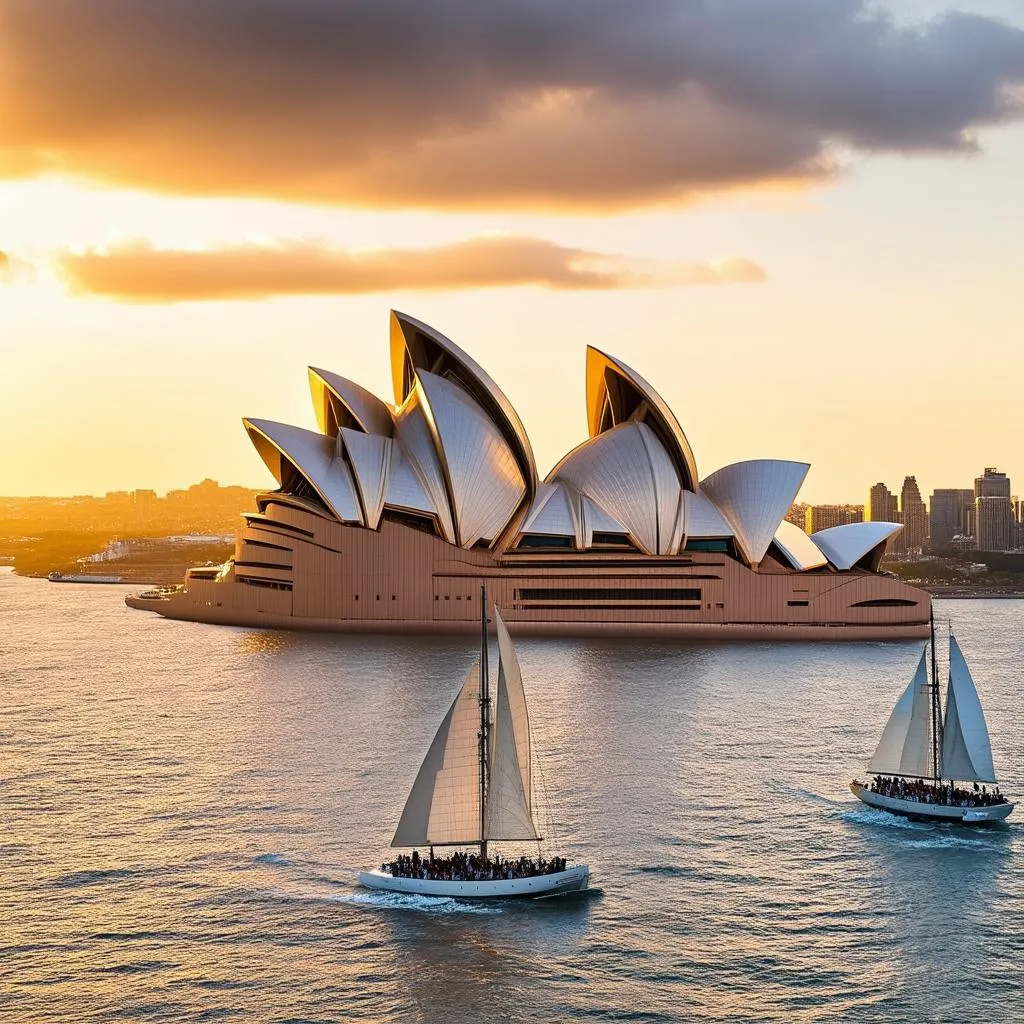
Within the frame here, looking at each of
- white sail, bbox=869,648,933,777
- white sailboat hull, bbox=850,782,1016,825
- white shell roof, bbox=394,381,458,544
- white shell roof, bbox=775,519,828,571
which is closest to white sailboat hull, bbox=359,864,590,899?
white sailboat hull, bbox=850,782,1016,825

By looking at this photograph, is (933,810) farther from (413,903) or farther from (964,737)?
(413,903)

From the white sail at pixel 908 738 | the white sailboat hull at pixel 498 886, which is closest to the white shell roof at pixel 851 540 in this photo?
the white sail at pixel 908 738

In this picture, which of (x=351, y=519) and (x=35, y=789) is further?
(x=351, y=519)

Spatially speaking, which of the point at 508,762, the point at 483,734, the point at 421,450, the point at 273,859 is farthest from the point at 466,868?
the point at 421,450

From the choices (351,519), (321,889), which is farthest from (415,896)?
(351,519)

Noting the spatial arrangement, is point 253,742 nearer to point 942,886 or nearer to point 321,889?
point 321,889

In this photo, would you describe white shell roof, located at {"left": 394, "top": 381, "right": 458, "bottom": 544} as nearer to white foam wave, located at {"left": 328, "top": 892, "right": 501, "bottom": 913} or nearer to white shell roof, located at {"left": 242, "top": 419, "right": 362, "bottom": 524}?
white shell roof, located at {"left": 242, "top": 419, "right": 362, "bottom": 524}

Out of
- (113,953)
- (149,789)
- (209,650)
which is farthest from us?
(209,650)
